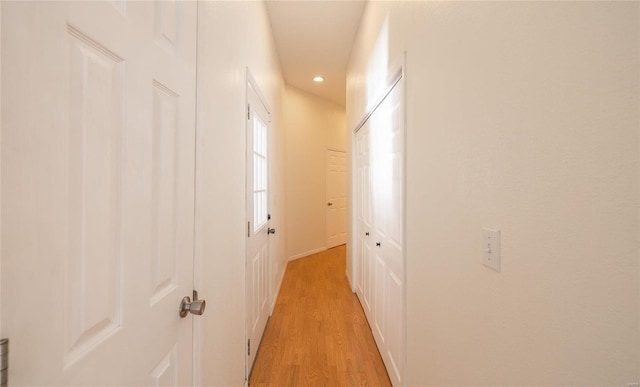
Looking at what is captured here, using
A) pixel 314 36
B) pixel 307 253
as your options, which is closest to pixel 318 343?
pixel 307 253

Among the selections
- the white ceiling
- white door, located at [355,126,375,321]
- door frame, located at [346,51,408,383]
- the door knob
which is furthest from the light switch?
the white ceiling

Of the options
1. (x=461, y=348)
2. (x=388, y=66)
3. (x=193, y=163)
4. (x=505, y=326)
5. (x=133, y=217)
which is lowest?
(x=461, y=348)

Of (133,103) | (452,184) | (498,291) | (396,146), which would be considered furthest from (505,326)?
(396,146)

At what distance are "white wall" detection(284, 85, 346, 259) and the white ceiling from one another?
58 cm

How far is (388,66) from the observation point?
1812 millimetres

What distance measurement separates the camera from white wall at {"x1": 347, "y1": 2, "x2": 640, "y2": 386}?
0.48 metres

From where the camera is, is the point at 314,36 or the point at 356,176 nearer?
the point at 314,36

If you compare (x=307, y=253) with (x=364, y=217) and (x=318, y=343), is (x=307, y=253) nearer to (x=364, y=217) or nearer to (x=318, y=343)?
(x=364, y=217)

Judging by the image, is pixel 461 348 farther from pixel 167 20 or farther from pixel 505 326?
pixel 167 20

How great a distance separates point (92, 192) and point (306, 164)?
4.62 metres

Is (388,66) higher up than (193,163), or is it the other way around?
(388,66)

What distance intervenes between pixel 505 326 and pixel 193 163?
106 centimetres

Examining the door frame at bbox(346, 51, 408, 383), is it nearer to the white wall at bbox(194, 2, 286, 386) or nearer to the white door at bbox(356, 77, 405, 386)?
the white door at bbox(356, 77, 405, 386)

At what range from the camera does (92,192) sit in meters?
0.52
